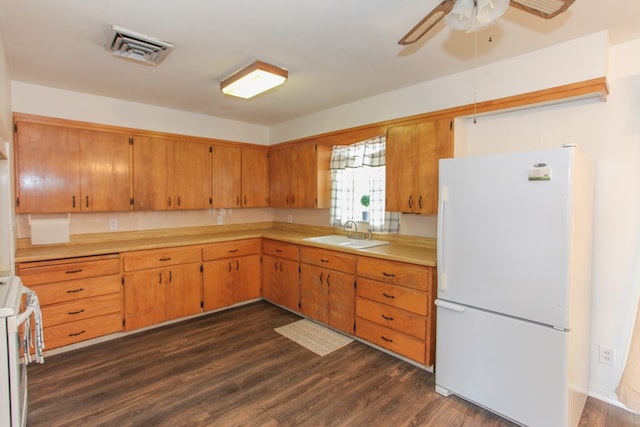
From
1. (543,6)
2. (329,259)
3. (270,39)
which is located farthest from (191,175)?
(543,6)

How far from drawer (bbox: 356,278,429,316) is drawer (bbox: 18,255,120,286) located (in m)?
2.38

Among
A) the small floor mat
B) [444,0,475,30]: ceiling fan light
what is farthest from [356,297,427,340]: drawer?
[444,0,475,30]: ceiling fan light

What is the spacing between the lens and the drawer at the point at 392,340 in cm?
257

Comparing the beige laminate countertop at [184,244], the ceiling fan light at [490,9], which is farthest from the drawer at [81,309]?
the ceiling fan light at [490,9]

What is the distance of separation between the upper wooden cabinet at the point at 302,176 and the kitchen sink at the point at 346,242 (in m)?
0.43

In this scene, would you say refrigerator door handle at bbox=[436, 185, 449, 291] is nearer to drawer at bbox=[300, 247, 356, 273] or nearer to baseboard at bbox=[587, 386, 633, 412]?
drawer at bbox=[300, 247, 356, 273]

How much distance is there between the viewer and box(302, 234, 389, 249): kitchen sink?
3.25 meters

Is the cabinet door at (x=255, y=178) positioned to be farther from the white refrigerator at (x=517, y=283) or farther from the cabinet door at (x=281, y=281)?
the white refrigerator at (x=517, y=283)

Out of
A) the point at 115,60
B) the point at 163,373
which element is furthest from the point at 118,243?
the point at 115,60

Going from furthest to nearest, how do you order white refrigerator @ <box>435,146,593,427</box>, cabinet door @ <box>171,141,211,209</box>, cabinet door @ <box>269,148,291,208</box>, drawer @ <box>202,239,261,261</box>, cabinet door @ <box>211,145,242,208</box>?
cabinet door @ <box>269,148,291,208</box>
cabinet door @ <box>211,145,242,208</box>
cabinet door @ <box>171,141,211,209</box>
drawer @ <box>202,239,261,261</box>
white refrigerator @ <box>435,146,593,427</box>

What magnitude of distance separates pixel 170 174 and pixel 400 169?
264 centimetres

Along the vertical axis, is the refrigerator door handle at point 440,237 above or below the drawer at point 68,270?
above

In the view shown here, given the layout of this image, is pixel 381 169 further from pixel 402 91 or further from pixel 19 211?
pixel 19 211

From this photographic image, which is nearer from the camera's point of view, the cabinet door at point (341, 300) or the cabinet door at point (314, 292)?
the cabinet door at point (341, 300)
